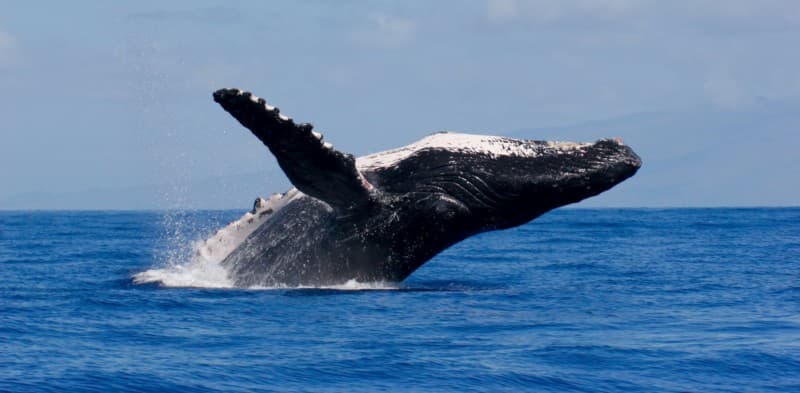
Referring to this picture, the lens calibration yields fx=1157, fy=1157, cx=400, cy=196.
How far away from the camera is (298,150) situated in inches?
384

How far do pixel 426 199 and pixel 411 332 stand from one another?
2.51 metres

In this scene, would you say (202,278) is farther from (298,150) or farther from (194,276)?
(298,150)

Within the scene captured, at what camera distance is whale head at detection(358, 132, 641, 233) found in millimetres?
10930

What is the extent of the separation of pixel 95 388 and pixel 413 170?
498cm

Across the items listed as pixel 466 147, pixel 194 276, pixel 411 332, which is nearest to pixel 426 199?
pixel 466 147

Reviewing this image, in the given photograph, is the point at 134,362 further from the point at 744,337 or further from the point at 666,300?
the point at 666,300

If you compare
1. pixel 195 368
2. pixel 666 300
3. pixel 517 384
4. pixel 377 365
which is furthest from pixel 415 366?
pixel 666 300

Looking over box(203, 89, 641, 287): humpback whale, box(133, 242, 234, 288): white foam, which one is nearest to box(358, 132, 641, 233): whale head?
box(203, 89, 641, 287): humpback whale

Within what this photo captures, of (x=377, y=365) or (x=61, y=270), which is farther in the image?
(x=61, y=270)

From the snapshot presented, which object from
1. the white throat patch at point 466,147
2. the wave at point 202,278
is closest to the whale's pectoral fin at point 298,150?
the white throat patch at point 466,147

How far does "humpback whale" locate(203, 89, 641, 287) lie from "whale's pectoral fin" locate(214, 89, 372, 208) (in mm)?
50

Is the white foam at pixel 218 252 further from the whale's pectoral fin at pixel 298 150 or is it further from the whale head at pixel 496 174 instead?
the whale's pectoral fin at pixel 298 150

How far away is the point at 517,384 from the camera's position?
7164mm

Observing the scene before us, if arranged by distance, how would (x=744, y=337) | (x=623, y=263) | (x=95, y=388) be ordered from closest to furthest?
(x=95, y=388) → (x=744, y=337) → (x=623, y=263)
